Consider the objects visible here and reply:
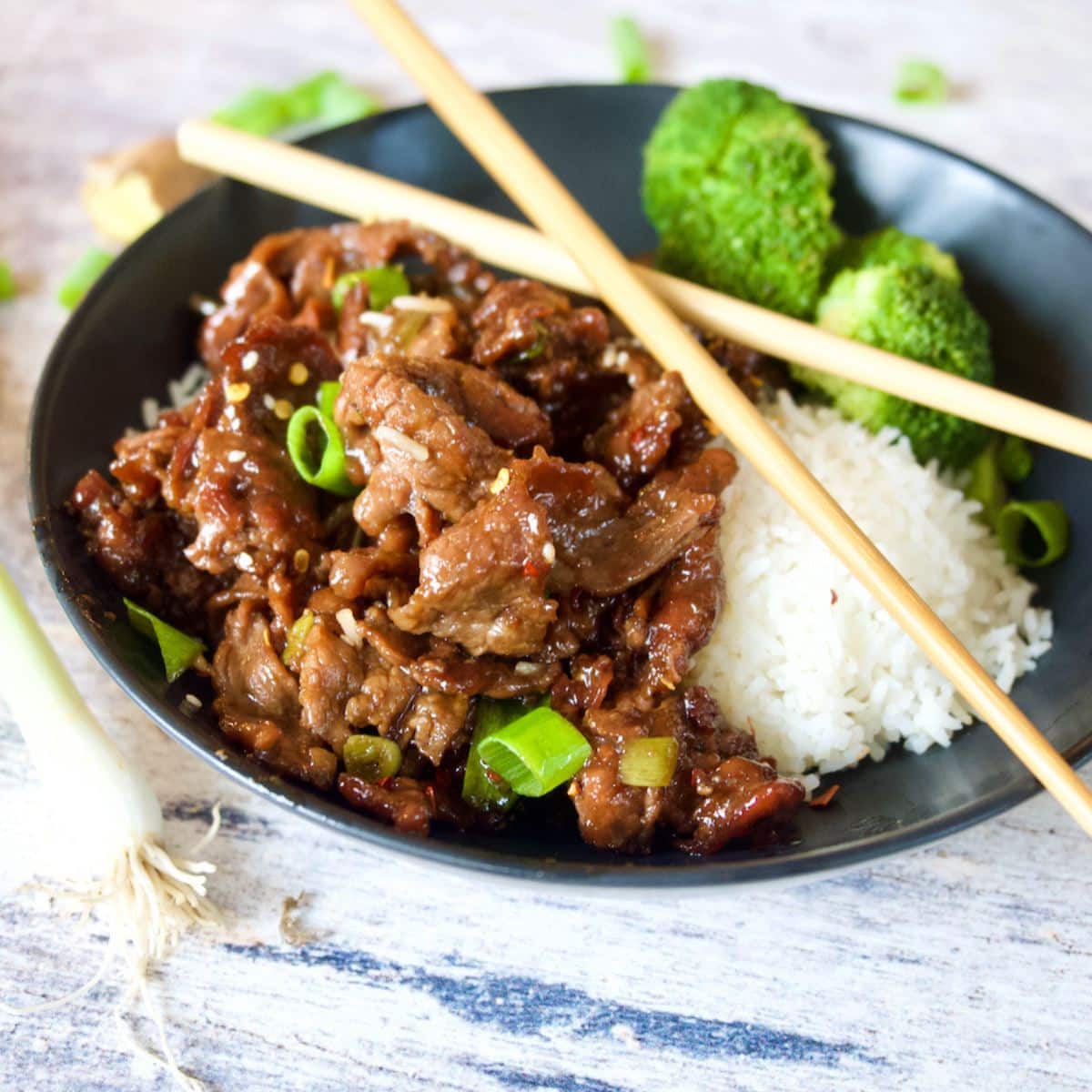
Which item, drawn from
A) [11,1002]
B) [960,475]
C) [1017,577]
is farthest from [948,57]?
[11,1002]

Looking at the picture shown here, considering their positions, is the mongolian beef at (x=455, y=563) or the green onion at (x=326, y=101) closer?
the mongolian beef at (x=455, y=563)

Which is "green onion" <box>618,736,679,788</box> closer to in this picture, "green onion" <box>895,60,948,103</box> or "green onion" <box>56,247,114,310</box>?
"green onion" <box>56,247,114,310</box>

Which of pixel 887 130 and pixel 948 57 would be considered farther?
pixel 948 57

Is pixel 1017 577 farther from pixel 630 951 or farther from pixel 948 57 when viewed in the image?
pixel 948 57

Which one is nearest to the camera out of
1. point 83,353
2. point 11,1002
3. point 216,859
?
point 11,1002

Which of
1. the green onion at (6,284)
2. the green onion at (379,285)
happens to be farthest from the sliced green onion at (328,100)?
the green onion at (379,285)

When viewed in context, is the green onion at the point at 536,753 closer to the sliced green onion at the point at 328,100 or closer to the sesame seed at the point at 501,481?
the sesame seed at the point at 501,481
